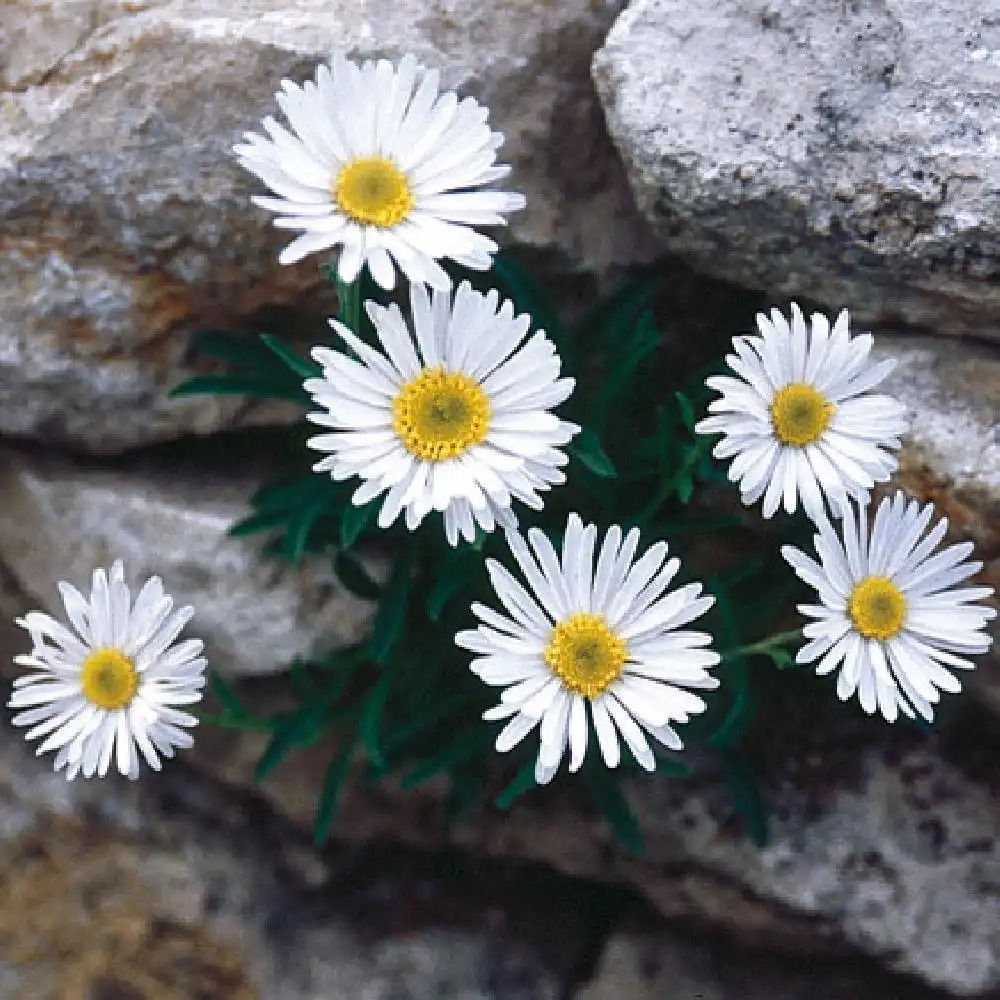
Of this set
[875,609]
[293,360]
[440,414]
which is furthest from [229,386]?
[875,609]

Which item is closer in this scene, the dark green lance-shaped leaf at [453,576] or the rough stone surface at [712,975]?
the dark green lance-shaped leaf at [453,576]

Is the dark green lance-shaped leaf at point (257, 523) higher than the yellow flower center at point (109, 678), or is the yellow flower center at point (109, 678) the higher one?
the dark green lance-shaped leaf at point (257, 523)

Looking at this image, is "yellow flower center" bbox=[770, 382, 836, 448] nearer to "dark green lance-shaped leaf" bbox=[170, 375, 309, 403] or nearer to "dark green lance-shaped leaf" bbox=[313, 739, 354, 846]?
"dark green lance-shaped leaf" bbox=[170, 375, 309, 403]

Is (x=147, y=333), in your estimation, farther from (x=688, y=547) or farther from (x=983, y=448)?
(x=983, y=448)

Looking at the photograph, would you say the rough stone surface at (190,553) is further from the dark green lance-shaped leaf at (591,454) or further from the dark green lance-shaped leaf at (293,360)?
the dark green lance-shaped leaf at (591,454)

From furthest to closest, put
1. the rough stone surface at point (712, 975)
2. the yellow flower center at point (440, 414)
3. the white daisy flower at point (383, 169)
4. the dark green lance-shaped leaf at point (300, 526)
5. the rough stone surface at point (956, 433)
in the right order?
1. the rough stone surface at point (712, 975)
2. the dark green lance-shaped leaf at point (300, 526)
3. the rough stone surface at point (956, 433)
4. the yellow flower center at point (440, 414)
5. the white daisy flower at point (383, 169)

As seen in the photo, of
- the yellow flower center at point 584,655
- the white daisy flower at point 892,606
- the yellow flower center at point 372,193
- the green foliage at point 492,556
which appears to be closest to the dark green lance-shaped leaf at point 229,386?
the green foliage at point 492,556
